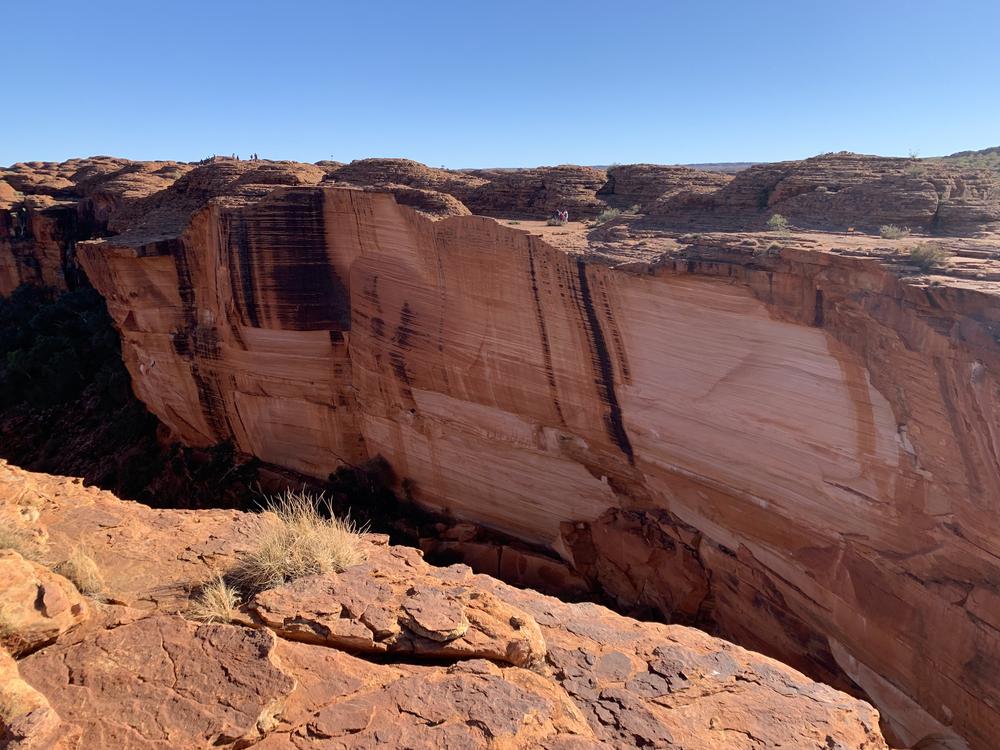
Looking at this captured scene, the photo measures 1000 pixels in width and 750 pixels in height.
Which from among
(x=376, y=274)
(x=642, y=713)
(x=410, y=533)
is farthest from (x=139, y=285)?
(x=642, y=713)

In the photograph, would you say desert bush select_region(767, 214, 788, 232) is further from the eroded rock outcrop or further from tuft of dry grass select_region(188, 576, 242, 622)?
tuft of dry grass select_region(188, 576, 242, 622)

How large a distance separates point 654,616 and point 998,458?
5152 mm

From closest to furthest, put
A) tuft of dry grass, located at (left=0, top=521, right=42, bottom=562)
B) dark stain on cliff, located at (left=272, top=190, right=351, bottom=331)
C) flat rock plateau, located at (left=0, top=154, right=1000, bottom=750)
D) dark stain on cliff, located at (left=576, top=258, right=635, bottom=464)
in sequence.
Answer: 1. flat rock plateau, located at (left=0, top=154, right=1000, bottom=750)
2. tuft of dry grass, located at (left=0, top=521, right=42, bottom=562)
3. dark stain on cliff, located at (left=576, top=258, right=635, bottom=464)
4. dark stain on cliff, located at (left=272, top=190, right=351, bottom=331)

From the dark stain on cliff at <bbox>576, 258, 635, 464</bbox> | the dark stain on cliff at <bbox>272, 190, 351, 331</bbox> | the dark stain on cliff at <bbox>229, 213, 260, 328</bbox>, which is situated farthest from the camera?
the dark stain on cliff at <bbox>229, 213, 260, 328</bbox>

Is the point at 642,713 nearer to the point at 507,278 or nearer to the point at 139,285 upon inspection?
the point at 507,278

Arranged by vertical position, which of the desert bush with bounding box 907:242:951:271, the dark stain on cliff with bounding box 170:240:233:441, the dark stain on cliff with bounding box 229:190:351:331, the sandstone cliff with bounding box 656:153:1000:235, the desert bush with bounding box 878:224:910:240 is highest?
the sandstone cliff with bounding box 656:153:1000:235

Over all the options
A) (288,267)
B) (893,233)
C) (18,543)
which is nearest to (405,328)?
(288,267)

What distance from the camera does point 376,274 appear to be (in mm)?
11430

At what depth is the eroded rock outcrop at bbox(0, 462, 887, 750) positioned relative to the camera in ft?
11.9

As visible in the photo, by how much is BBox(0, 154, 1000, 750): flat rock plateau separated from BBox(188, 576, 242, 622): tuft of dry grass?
0.21 m

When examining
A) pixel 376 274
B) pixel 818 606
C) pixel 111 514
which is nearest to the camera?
pixel 111 514

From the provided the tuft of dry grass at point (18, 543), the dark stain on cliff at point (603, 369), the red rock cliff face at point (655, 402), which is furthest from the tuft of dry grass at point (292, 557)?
the red rock cliff face at point (655, 402)

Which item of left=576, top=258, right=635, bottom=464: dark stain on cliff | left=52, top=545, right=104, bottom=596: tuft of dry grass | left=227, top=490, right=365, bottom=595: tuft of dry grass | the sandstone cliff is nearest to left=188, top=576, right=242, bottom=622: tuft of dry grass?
left=227, top=490, right=365, bottom=595: tuft of dry grass

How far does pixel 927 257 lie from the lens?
6.49m
